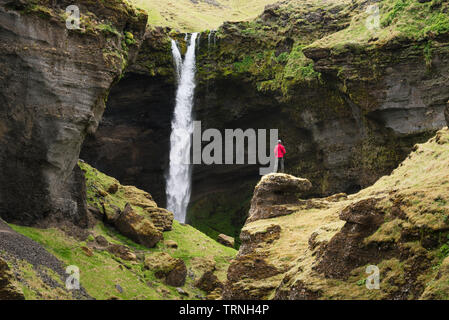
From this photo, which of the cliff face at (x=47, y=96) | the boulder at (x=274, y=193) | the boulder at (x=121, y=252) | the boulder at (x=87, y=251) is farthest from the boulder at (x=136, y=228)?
the boulder at (x=274, y=193)

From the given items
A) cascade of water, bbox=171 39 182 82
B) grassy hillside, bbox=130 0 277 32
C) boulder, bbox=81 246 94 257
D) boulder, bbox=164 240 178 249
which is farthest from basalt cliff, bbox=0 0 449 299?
grassy hillside, bbox=130 0 277 32

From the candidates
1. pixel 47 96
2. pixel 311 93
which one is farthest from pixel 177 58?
pixel 47 96

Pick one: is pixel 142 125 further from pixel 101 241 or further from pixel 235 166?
pixel 101 241

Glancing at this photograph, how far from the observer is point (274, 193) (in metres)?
26.9

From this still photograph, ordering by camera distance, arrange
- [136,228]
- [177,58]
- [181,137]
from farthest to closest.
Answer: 1. [181,137]
2. [177,58]
3. [136,228]

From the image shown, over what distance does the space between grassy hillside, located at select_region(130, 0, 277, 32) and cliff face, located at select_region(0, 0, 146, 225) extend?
27.8 m

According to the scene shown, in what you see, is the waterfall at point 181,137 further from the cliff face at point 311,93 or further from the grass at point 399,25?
the grass at point 399,25

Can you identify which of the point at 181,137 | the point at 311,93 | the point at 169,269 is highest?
the point at 311,93

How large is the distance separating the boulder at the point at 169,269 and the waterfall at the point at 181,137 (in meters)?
19.3

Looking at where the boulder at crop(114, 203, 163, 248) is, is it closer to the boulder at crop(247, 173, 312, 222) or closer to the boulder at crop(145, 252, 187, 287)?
the boulder at crop(145, 252, 187, 287)

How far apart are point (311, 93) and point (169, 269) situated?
24574 mm

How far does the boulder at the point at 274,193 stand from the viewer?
26.5 m

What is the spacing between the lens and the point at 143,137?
A: 53.7m
